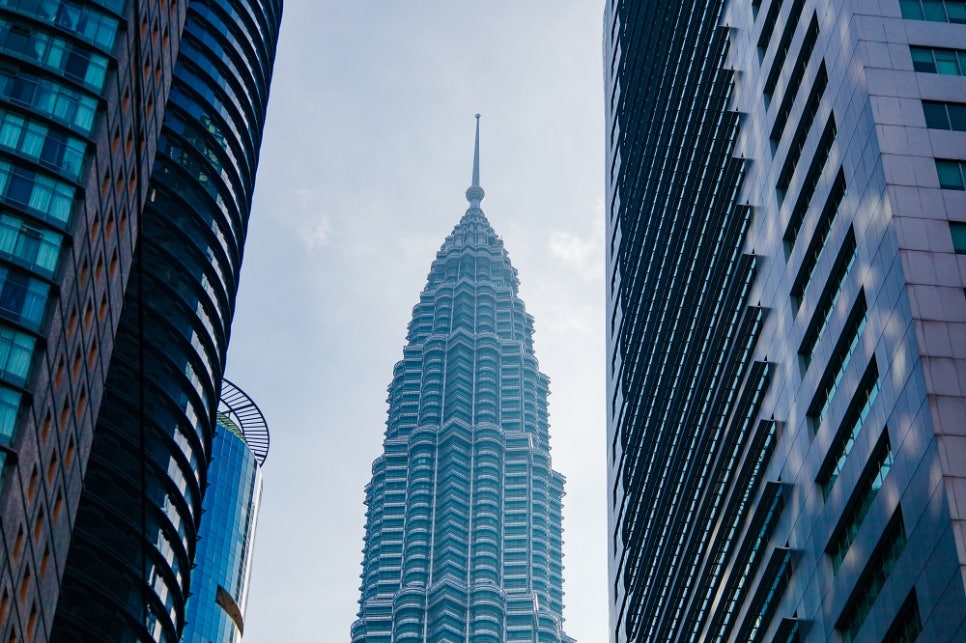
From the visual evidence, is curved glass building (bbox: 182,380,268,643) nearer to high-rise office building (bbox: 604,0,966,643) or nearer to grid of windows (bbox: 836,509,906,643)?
high-rise office building (bbox: 604,0,966,643)

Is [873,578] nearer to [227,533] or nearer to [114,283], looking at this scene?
[114,283]

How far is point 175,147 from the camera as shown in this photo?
98375 millimetres

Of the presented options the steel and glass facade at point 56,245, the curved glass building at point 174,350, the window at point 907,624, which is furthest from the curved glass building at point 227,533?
the window at point 907,624

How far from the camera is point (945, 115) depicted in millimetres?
57281

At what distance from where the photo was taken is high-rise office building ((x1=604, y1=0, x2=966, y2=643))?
49812mm

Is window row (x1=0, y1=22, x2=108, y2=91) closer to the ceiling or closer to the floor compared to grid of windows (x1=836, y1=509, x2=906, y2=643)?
closer to the ceiling

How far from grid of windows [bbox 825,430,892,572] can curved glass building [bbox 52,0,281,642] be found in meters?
35.4

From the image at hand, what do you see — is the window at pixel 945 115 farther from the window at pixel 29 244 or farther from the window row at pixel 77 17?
the window row at pixel 77 17

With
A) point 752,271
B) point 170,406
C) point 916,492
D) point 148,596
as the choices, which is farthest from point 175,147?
point 916,492

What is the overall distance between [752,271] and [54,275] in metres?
31.7

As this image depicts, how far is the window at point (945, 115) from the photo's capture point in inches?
2237

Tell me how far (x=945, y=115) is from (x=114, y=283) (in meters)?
37.2

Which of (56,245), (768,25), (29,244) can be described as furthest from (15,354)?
(768,25)

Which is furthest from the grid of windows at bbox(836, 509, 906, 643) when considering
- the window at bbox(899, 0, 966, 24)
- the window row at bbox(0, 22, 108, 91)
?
the window row at bbox(0, 22, 108, 91)
